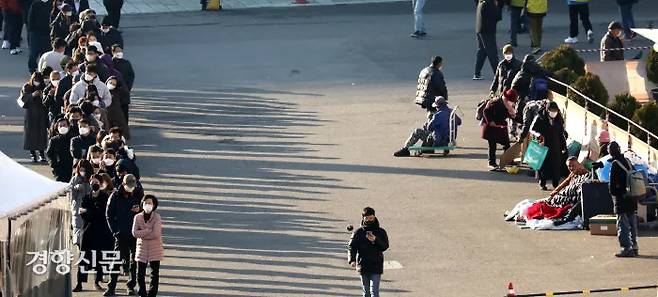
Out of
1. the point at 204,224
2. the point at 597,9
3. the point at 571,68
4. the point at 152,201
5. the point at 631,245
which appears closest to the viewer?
the point at 152,201

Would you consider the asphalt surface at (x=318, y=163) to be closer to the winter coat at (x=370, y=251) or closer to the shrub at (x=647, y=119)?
the winter coat at (x=370, y=251)

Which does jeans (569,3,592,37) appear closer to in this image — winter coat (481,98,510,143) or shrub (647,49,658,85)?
shrub (647,49,658,85)

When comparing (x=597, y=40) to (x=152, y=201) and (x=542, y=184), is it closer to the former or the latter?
(x=542, y=184)

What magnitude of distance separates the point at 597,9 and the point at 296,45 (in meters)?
7.65

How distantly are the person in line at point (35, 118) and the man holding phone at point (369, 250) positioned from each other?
30.1 feet

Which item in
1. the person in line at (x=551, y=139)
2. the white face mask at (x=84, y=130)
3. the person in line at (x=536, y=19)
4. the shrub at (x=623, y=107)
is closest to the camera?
the white face mask at (x=84, y=130)

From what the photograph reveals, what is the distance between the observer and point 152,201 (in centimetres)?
1859

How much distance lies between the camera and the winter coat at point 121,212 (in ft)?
62.5

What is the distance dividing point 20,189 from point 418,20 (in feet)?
68.7

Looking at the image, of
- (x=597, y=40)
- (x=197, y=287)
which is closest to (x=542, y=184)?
(x=197, y=287)

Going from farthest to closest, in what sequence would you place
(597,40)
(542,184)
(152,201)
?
(597,40)
(542,184)
(152,201)

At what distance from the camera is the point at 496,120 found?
25.3m

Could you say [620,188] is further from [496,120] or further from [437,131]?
[437,131]

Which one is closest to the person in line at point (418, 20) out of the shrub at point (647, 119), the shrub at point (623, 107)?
the shrub at point (623, 107)
